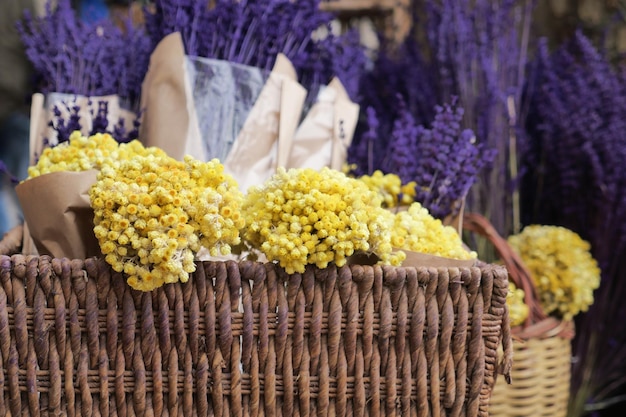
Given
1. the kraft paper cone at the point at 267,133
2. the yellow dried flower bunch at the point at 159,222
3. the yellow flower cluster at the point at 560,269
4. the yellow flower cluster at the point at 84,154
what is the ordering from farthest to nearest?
the yellow flower cluster at the point at 560,269 < the kraft paper cone at the point at 267,133 < the yellow flower cluster at the point at 84,154 < the yellow dried flower bunch at the point at 159,222

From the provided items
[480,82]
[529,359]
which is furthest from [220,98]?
[529,359]

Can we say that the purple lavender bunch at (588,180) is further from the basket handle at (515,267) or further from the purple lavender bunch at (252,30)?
the purple lavender bunch at (252,30)

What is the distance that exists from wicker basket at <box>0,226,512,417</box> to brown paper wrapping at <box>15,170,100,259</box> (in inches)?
2.5

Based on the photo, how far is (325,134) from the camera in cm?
122

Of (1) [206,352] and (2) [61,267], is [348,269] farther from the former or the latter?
(2) [61,267]

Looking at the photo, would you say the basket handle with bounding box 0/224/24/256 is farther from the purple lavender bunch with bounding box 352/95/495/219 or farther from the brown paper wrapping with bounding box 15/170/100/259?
the purple lavender bunch with bounding box 352/95/495/219

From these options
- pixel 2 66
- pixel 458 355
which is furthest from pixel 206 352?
pixel 2 66

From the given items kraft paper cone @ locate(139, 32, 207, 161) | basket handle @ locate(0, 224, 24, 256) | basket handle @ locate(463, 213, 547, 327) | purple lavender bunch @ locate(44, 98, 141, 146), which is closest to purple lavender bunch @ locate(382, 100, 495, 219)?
basket handle @ locate(463, 213, 547, 327)

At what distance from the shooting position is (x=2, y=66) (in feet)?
4.21

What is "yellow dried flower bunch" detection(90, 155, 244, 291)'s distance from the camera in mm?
676

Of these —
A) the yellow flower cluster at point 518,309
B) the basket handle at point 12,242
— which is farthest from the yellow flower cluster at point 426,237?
the basket handle at point 12,242

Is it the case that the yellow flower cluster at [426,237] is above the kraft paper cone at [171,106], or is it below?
below

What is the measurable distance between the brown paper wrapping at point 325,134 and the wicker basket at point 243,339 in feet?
1.56

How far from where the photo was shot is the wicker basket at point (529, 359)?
3.81 ft
